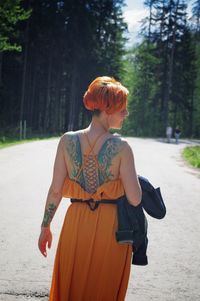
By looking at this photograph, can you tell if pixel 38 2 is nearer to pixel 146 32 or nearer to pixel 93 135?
pixel 146 32

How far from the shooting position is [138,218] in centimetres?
280

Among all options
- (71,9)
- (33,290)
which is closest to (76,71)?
(71,9)

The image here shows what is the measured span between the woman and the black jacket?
0.05 metres

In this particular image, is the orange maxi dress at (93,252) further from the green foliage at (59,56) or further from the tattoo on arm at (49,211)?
the green foliage at (59,56)

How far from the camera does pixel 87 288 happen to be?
2793mm

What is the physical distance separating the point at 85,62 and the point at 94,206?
4272cm

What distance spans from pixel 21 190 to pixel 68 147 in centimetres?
744

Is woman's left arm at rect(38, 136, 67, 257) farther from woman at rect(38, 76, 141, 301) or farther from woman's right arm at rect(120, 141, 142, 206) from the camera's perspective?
woman's right arm at rect(120, 141, 142, 206)

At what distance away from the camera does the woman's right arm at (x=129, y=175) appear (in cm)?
269

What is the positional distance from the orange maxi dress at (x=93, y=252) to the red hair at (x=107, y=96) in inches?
18.5

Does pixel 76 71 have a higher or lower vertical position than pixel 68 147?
higher

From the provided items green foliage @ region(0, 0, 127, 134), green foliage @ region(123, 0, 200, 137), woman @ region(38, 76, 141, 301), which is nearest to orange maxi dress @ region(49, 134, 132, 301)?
woman @ region(38, 76, 141, 301)

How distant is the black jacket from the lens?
273 centimetres

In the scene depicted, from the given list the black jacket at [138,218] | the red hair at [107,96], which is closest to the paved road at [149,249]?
the black jacket at [138,218]
